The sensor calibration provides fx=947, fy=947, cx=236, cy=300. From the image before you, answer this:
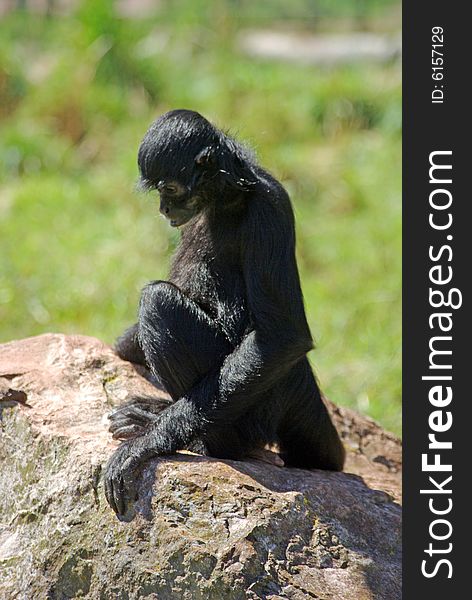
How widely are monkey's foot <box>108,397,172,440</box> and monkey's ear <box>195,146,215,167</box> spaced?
129 cm

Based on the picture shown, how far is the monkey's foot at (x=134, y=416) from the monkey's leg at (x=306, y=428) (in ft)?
2.18

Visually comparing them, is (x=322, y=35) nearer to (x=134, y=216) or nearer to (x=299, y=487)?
(x=134, y=216)

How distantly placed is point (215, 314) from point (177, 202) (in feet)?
2.06

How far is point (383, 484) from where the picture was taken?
17.9 ft

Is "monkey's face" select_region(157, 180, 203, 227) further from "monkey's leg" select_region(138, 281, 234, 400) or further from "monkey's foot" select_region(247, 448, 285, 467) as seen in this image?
"monkey's foot" select_region(247, 448, 285, 467)

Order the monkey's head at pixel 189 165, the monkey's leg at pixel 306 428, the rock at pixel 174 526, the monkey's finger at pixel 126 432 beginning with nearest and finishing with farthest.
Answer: the rock at pixel 174 526
the monkey's head at pixel 189 165
the monkey's finger at pixel 126 432
the monkey's leg at pixel 306 428

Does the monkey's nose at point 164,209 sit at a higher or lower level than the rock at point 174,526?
higher

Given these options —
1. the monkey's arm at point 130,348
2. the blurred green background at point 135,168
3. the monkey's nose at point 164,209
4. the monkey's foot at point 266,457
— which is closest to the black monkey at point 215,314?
the monkey's nose at point 164,209

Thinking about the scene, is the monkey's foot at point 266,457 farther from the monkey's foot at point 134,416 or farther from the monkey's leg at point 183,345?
the monkey's foot at point 134,416

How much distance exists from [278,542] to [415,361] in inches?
43.0

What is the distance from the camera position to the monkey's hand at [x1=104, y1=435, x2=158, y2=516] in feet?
14.1

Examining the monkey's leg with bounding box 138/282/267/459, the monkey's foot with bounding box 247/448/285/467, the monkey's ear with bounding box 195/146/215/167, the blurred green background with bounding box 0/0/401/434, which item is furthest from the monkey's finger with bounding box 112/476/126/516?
the blurred green background with bounding box 0/0/401/434

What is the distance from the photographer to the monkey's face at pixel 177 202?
4.60m

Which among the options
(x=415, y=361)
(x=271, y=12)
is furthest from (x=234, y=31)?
(x=415, y=361)
